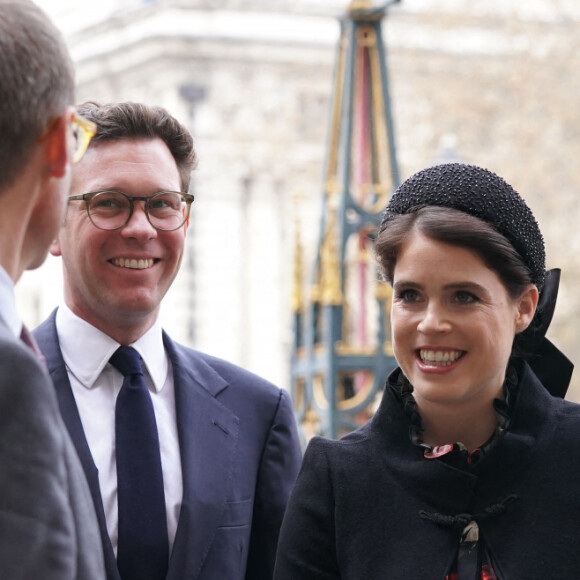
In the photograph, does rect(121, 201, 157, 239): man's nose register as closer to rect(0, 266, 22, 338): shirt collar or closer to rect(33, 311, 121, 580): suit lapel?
rect(33, 311, 121, 580): suit lapel

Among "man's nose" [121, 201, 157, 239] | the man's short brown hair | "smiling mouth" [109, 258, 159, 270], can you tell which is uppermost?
the man's short brown hair

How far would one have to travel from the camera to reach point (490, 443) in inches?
120

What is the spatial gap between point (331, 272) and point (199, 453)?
4432mm

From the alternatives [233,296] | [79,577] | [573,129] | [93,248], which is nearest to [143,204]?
[93,248]

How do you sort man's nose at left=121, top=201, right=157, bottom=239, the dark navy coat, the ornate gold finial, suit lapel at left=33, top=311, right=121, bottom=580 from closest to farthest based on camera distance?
the dark navy coat < suit lapel at left=33, top=311, right=121, bottom=580 < man's nose at left=121, top=201, right=157, bottom=239 < the ornate gold finial

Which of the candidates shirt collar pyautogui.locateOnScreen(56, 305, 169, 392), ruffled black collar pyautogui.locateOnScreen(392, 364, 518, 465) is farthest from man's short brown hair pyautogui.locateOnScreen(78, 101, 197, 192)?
ruffled black collar pyautogui.locateOnScreen(392, 364, 518, 465)

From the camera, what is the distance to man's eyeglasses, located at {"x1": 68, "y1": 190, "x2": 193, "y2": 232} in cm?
350

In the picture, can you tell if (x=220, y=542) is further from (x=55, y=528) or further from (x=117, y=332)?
(x=55, y=528)

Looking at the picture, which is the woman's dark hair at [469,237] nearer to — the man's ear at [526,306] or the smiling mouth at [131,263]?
the man's ear at [526,306]

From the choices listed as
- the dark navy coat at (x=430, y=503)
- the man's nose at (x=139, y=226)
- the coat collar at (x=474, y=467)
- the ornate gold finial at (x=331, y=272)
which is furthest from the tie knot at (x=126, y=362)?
the ornate gold finial at (x=331, y=272)

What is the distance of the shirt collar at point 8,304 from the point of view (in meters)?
2.33

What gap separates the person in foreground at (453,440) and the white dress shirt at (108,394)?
431 mm

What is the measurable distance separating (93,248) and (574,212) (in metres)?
19.1

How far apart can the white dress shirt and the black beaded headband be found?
30.1 inches
